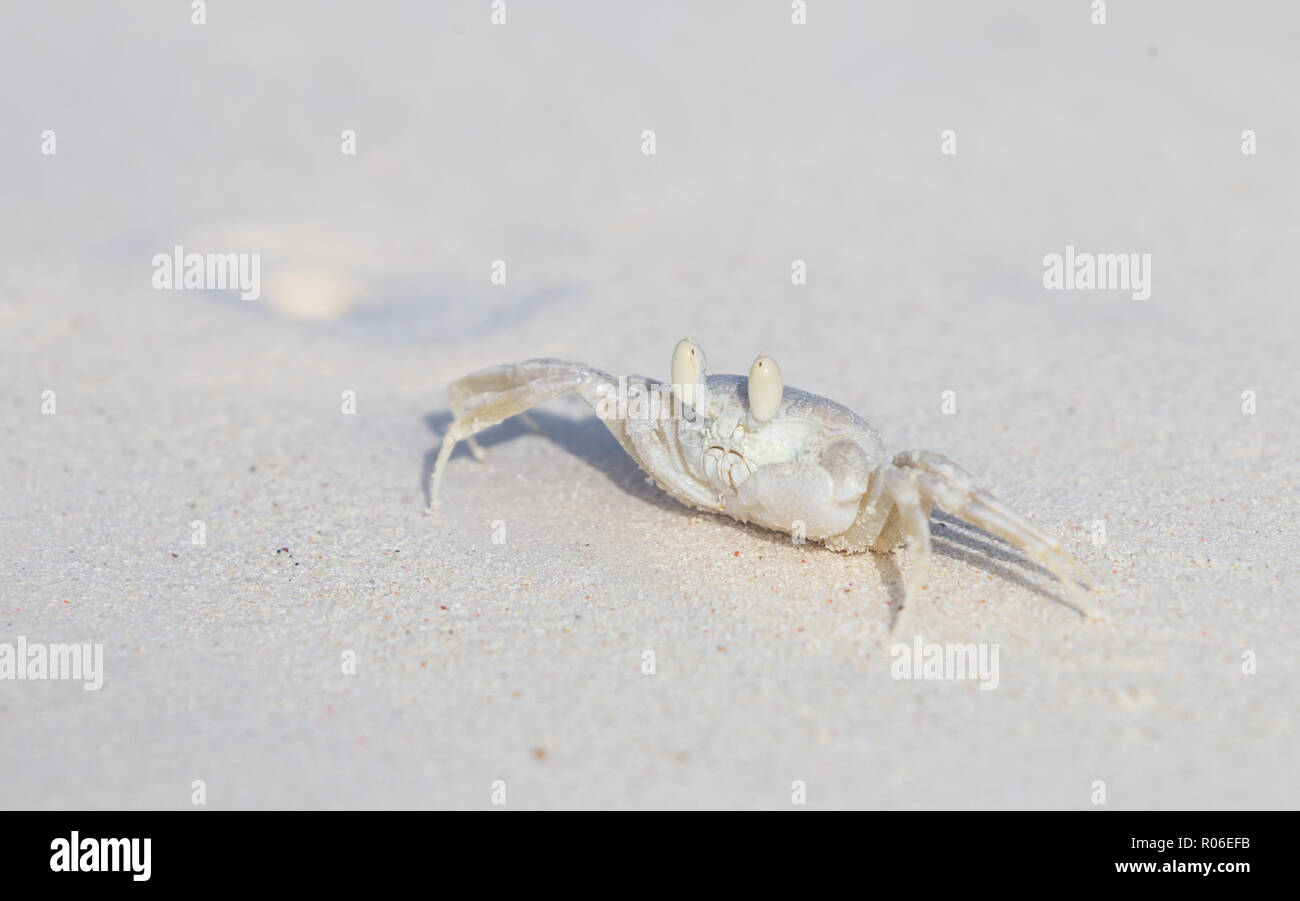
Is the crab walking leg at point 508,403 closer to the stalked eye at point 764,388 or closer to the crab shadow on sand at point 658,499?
the crab shadow on sand at point 658,499

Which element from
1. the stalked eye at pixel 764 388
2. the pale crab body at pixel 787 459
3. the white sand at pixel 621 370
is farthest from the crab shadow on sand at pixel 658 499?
the stalked eye at pixel 764 388

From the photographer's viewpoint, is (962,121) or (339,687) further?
(962,121)

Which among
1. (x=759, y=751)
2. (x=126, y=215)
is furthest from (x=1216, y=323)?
(x=126, y=215)

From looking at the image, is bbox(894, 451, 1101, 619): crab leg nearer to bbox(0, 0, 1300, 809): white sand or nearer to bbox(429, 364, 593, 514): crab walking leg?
bbox(0, 0, 1300, 809): white sand

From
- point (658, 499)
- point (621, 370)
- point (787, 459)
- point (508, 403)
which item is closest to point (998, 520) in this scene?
point (787, 459)

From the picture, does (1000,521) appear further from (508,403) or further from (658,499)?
(508,403)

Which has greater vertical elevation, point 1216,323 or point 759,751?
point 1216,323
